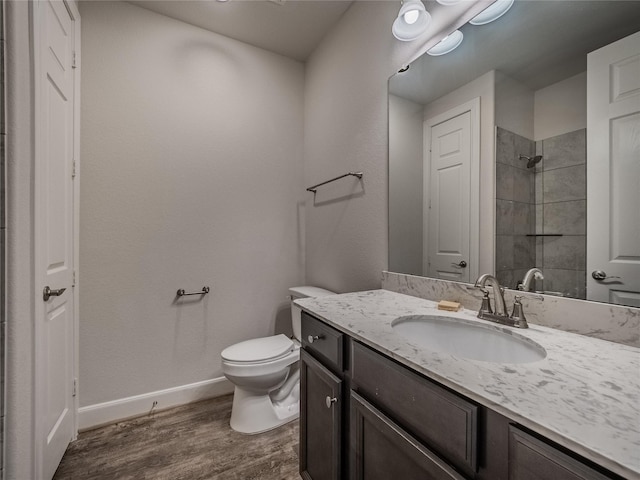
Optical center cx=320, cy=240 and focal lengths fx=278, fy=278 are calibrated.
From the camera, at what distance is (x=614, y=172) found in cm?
80

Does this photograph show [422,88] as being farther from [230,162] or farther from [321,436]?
[321,436]

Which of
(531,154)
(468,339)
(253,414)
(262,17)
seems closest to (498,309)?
(468,339)

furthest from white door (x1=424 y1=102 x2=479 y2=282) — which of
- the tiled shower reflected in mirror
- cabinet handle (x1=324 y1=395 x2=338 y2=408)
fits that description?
cabinet handle (x1=324 y1=395 x2=338 y2=408)

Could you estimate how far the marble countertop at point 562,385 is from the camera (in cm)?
41

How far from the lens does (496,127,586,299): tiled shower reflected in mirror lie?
2.88ft

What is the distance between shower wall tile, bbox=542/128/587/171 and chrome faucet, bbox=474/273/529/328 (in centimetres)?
43

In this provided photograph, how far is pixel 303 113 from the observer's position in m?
2.48

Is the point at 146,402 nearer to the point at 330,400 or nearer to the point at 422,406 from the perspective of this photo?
the point at 330,400

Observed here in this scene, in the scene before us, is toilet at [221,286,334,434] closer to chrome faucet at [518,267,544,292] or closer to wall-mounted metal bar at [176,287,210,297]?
wall-mounted metal bar at [176,287,210,297]

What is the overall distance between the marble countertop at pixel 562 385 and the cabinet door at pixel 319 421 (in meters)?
0.26

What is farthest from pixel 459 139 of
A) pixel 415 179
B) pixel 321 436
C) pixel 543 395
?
pixel 321 436

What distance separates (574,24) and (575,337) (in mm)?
994

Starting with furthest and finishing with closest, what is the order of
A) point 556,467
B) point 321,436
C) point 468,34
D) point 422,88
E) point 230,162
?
point 230,162, point 422,88, point 468,34, point 321,436, point 556,467

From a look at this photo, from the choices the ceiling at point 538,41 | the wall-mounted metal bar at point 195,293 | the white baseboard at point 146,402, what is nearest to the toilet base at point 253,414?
the white baseboard at point 146,402
